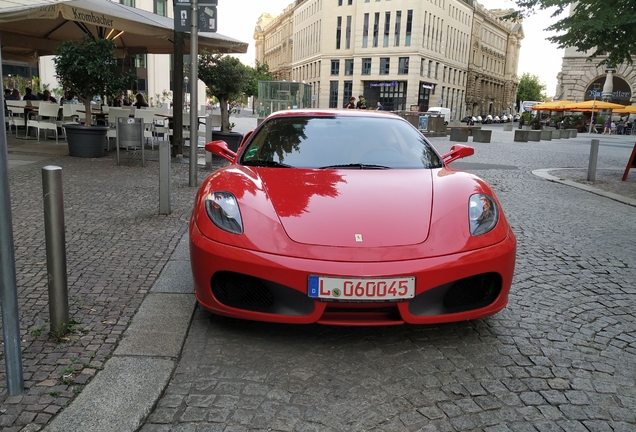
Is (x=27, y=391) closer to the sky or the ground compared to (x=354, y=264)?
closer to the ground

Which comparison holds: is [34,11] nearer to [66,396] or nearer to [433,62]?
[66,396]

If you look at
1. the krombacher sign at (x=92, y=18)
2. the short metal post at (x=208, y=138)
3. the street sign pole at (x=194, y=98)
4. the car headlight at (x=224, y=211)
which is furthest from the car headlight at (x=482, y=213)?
the krombacher sign at (x=92, y=18)

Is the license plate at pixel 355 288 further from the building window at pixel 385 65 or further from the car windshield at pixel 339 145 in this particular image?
the building window at pixel 385 65

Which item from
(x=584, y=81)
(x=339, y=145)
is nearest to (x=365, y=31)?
(x=584, y=81)

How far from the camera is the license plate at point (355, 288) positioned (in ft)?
8.89

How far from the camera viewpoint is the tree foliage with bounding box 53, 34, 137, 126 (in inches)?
384

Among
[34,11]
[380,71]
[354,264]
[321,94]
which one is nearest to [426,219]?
[354,264]

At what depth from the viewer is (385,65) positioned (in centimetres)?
6694

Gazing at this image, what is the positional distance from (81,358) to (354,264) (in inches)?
56.6

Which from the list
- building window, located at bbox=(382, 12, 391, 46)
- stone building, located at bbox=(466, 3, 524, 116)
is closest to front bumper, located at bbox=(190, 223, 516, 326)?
building window, located at bbox=(382, 12, 391, 46)

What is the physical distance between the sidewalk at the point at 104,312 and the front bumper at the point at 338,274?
1.41 feet

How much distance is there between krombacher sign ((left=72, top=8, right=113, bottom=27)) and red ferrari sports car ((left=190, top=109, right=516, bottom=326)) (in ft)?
24.1

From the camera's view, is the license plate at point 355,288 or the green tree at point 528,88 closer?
the license plate at point 355,288

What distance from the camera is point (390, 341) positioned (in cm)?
308
